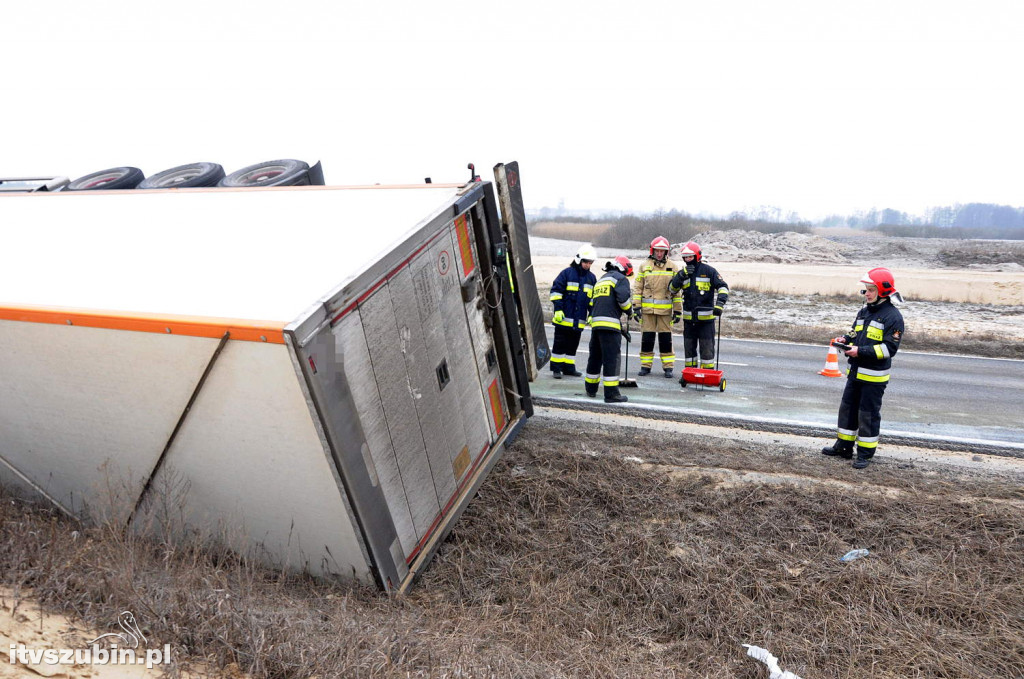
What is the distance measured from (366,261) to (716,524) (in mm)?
3376

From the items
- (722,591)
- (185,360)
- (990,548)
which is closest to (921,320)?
(990,548)

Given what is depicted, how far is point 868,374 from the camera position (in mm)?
6836

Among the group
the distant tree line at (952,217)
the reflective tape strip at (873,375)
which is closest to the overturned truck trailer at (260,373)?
the reflective tape strip at (873,375)

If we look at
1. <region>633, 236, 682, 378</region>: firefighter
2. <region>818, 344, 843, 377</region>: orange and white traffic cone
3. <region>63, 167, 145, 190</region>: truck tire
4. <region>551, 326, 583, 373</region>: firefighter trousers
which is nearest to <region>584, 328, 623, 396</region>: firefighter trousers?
<region>551, 326, 583, 373</region>: firefighter trousers

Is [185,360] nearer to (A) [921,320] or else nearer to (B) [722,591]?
(B) [722,591]

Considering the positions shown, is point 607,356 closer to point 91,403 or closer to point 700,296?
point 700,296

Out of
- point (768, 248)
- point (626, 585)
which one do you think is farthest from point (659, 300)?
point (768, 248)

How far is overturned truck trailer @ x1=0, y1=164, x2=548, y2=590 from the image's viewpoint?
3.86m

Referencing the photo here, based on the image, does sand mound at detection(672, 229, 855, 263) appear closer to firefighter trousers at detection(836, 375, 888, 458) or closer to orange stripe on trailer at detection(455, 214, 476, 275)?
firefighter trousers at detection(836, 375, 888, 458)

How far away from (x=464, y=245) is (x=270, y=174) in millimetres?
4396

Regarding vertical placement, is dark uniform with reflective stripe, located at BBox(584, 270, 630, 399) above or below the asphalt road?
above

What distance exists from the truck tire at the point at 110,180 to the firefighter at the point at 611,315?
20.7 feet

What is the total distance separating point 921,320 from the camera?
1667 cm

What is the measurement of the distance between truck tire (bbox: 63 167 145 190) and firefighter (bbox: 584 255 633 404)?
20.7 feet
